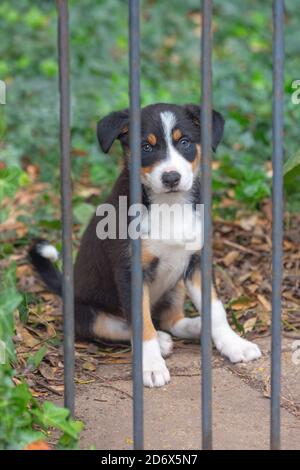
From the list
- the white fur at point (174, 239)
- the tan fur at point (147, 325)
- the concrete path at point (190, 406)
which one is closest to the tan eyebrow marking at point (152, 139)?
the white fur at point (174, 239)

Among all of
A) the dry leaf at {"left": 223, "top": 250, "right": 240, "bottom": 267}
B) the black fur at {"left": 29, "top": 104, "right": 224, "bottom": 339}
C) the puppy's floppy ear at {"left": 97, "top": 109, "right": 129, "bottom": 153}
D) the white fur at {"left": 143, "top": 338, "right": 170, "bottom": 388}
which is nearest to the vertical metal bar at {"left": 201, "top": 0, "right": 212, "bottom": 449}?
the white fur at {"left": 143, "top": 338, "right": 170, "bottom": 388}

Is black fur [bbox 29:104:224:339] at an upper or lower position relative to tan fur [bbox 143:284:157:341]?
upper

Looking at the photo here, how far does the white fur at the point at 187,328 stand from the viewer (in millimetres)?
4594

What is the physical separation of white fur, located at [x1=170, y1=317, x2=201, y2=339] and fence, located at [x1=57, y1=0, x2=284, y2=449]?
1.52 metres

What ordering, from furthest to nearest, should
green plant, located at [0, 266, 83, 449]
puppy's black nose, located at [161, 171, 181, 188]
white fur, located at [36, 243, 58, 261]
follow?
white fur, located at [36, 243, 58, 261]
puppy's black nose, located at [161, 171, 181, 188]
green plant, located at [0, 266, 83, 449]

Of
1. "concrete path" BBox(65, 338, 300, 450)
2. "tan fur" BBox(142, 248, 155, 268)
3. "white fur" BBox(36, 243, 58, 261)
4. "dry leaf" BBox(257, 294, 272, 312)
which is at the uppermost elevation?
"white fur" BBox(36, 243, 58, 261)

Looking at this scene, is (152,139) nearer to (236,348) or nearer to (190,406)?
(236,348)

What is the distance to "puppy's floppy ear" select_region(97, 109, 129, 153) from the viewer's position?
441cm

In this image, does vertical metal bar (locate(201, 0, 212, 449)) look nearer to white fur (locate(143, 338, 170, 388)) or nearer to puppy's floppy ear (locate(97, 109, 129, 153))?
white fur (locate(143, 338, 170, 388))

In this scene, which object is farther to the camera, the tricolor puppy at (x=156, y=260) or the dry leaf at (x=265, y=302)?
the dry leaf at (x=265, y=302)

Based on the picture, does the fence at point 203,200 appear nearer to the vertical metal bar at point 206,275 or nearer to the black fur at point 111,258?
the vertical metal bar at point 206,275

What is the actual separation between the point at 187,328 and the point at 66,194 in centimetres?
177

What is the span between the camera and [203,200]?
3053 millimetres

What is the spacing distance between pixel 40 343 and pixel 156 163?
38.1 inches
